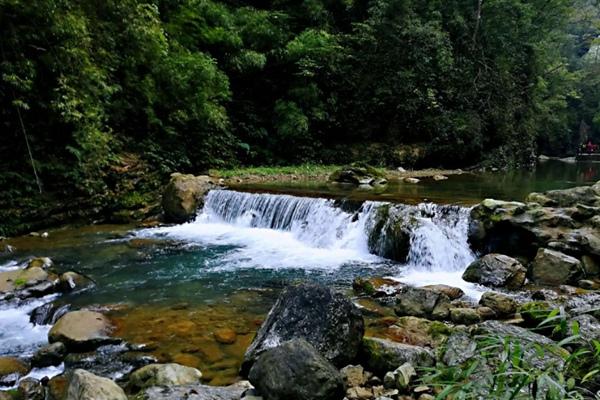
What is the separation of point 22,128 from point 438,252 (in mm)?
8964

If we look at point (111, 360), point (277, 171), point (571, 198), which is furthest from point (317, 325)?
point (277, 171)

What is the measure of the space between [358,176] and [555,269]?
7.74 m

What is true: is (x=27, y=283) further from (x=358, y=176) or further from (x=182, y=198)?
(x=358, y=176)

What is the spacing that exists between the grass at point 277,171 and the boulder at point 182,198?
2.24m

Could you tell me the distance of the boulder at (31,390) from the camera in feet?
12.4

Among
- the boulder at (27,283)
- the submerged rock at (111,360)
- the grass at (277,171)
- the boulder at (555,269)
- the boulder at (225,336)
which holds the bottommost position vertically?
the boulder at (555,269)

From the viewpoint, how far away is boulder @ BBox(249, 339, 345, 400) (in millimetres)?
3186

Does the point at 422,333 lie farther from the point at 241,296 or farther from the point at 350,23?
the point at 350,23

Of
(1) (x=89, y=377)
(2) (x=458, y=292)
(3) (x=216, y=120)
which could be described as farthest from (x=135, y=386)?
(3) (x=216, y=120)

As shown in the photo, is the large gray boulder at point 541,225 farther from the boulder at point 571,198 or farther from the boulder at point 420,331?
the boulder at point 420,331

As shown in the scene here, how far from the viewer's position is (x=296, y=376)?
3.20 metres

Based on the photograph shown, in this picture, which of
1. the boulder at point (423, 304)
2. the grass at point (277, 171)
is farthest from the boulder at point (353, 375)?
the grass at point (277, 171)

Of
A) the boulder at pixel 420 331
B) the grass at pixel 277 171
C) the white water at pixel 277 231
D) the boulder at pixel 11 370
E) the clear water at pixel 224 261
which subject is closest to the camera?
the boulder at pixel 11 370

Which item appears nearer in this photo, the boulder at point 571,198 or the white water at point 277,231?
the boulder at point 571,198
